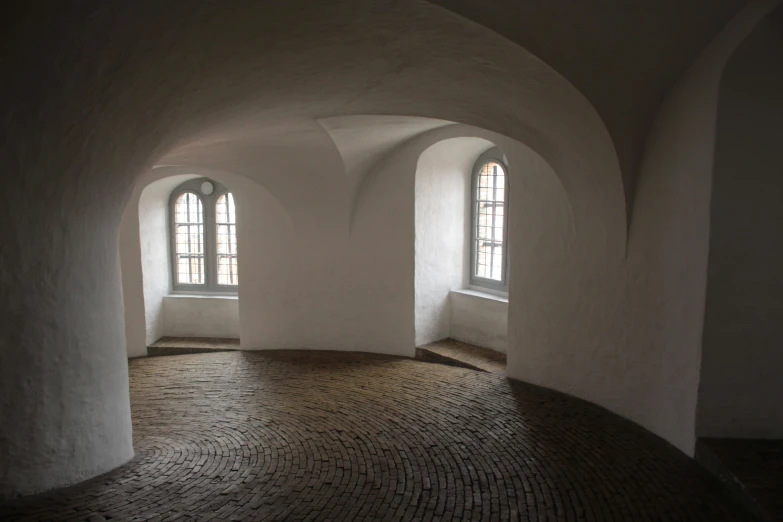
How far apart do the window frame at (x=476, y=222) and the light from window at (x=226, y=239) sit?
506cm

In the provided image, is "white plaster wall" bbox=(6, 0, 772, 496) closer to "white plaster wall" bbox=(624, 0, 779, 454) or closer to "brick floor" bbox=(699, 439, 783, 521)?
"white plaster wall" bbox=(624, 0, 779, 454)

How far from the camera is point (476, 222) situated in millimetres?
10711

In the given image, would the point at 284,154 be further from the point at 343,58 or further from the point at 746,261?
the point at 746,261

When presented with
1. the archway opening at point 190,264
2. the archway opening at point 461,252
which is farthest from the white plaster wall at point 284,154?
the archway opening at point 190,264

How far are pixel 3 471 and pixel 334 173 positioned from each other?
20.9 feet

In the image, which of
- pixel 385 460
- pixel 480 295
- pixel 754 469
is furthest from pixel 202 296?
pixel 754 469

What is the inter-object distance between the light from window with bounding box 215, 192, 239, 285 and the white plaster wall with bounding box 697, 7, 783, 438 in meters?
9.49

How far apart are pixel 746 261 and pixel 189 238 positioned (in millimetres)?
10623

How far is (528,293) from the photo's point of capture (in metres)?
8.38

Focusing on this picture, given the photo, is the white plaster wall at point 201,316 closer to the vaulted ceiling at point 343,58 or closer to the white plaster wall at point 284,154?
the white plaster wall at point 284,154

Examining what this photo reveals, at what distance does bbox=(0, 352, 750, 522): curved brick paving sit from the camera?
5.00 m

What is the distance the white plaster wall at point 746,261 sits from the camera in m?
5.10

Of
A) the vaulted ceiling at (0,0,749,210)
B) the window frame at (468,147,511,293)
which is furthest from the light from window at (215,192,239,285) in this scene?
the vaulted ceiling at (0,0,749,210)

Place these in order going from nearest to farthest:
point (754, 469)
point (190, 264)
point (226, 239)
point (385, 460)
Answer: point (754, 469) → point (385, 460) → point (226, 239) → point (190, 264)
